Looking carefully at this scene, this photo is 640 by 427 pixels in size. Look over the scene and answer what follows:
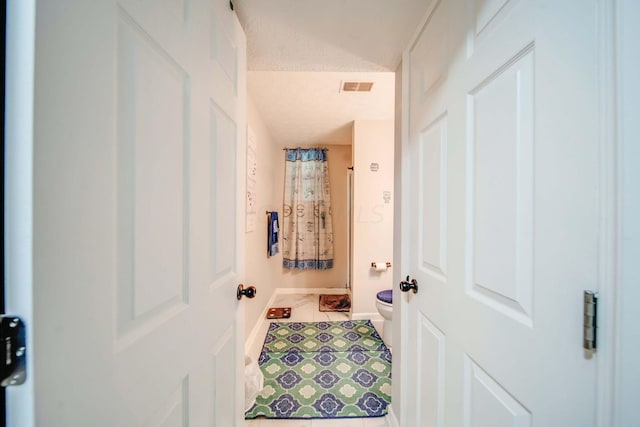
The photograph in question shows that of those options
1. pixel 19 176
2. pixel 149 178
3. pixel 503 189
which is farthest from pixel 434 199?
pixel 19 176

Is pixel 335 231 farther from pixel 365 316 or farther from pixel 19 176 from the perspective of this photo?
pixel 19 176

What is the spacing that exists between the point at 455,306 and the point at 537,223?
1.26ft

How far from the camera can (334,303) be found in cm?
338

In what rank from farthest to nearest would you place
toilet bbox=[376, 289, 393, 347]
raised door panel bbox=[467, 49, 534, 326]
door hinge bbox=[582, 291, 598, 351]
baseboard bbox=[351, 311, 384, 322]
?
baseboard bbox=[351, 311, 384, 322]
toilet bbox=[376, 289, 393, 347]
raised door panel bbox=[467, 49, 534, 326]
door hinge bbox=[582, 291, 598, 351]

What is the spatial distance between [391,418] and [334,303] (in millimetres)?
2016

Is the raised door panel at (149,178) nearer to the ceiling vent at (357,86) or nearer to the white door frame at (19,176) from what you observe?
the white door frame at (19,176)

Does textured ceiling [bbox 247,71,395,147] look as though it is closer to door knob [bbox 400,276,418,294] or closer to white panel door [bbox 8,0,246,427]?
white panel door [bbox 8,0,246,427]

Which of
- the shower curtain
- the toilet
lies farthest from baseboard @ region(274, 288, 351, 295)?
the toilet

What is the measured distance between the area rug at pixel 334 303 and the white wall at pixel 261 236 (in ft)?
2.40

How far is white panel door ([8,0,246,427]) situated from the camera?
29cm

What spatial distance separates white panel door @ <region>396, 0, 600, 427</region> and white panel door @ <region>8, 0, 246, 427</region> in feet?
2.49

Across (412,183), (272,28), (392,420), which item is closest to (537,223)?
(412,183)

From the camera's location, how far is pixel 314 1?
93 centimetres

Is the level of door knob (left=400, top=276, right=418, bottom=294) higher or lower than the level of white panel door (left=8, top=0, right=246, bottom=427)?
lower
